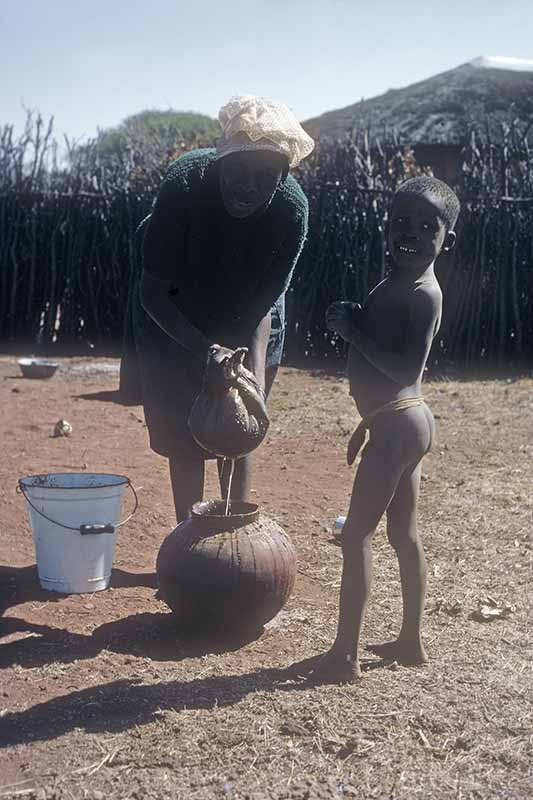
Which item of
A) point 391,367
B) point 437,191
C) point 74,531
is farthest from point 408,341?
point 74,531

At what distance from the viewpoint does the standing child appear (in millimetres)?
3086

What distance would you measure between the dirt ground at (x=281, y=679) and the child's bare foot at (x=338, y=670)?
0.06 m

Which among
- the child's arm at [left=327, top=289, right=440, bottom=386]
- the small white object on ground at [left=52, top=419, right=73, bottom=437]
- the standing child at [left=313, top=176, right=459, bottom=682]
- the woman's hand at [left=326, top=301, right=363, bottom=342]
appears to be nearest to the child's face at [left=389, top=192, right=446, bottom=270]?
the standing child at [left=313, top=176, right=459, bottom=682]

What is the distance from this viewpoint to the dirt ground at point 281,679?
2.56m

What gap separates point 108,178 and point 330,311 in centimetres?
952

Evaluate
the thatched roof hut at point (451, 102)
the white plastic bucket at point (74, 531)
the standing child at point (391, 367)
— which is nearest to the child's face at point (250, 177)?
the standing child at point (391, 367)

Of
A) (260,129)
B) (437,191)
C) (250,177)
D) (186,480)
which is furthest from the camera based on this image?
(186,480)

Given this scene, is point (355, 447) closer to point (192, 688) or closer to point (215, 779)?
point (192, 688)

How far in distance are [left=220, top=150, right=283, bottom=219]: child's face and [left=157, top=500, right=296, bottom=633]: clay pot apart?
3.53 feet

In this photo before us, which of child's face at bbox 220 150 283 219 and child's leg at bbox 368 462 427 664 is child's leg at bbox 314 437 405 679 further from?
child's face at bbox 220 150 283 219

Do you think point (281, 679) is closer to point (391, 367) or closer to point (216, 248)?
point (391, 367)

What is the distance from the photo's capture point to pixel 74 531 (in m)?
3.97

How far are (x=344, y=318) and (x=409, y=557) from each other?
0.80 meters

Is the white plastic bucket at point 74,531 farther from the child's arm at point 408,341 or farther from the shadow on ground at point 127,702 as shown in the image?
the child's arm at point 408,341
